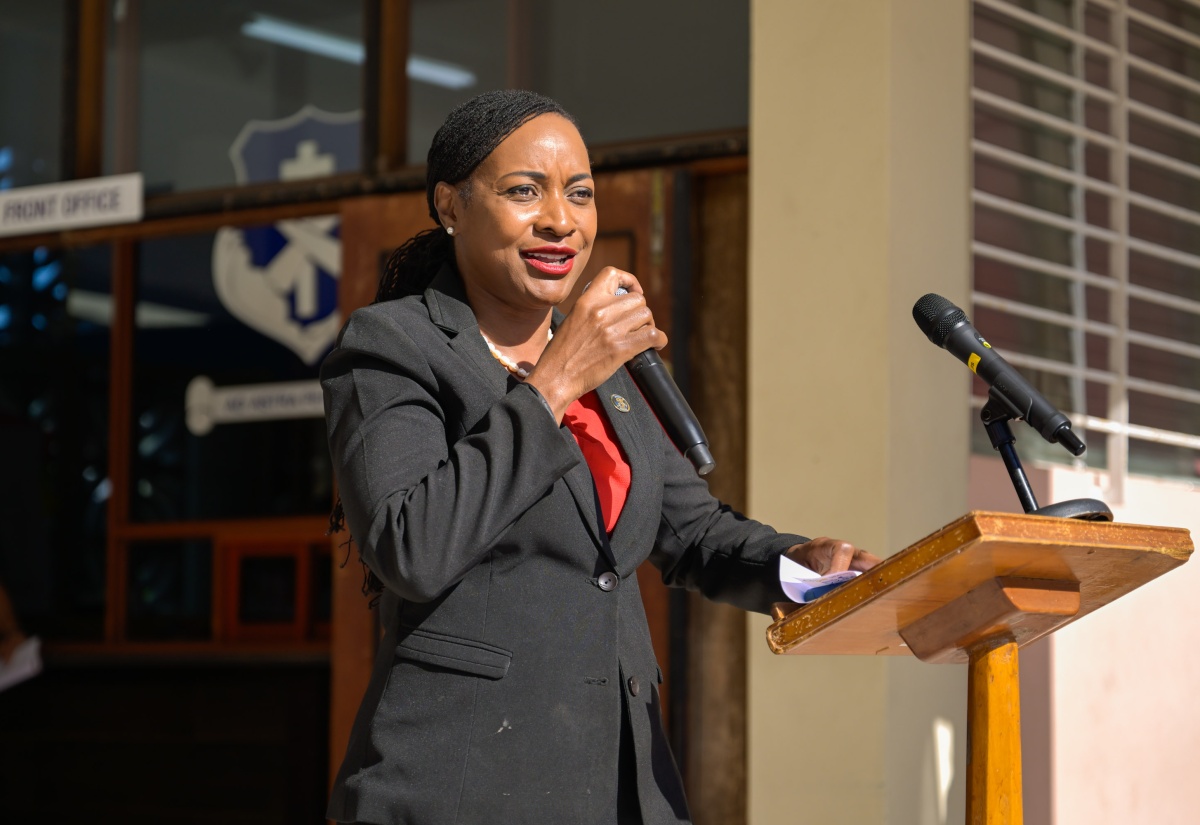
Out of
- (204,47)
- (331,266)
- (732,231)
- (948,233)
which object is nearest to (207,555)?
(331,266)

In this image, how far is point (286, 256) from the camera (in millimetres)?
6125

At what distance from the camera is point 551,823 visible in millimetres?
1791

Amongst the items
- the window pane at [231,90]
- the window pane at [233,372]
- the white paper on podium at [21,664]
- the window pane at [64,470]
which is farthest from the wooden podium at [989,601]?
the window pane at [64,470]

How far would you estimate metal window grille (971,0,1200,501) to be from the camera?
4250 millimetres

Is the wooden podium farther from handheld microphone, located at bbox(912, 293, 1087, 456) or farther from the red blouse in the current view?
the red blouse

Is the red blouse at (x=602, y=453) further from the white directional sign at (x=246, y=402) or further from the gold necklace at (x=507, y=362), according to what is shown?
the white directional sign at (x=246, y=402)

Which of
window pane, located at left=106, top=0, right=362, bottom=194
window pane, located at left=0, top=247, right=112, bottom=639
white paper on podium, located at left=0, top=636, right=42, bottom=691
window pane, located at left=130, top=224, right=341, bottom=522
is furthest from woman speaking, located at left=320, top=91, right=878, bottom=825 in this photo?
window pane, located at left=0, top=247, right=112, bottom=639

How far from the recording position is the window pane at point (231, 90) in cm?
547

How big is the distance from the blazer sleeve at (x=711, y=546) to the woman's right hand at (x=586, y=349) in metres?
0.41

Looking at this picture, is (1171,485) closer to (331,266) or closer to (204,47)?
(331,266)

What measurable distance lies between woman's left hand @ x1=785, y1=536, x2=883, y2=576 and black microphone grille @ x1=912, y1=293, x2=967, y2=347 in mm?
320

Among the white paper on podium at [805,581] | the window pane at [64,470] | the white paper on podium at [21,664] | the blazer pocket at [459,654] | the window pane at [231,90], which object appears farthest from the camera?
the window pane at [64,470]

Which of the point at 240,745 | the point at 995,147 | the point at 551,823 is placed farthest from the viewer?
the point at 240,745

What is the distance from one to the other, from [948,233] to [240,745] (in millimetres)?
3450
